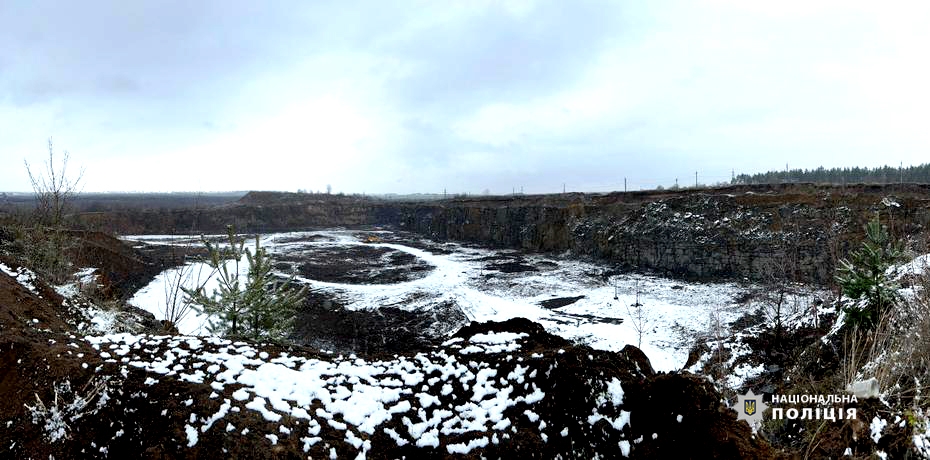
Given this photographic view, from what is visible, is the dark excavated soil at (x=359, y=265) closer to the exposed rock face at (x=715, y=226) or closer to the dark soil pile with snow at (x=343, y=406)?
the exposed rock face at (x=715, y=226)

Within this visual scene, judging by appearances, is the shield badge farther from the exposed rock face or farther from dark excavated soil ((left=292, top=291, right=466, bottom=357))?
dark excavated soil ((left=292, top=291, right=466, bottom=357))

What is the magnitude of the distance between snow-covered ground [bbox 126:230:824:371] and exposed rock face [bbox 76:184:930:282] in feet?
9.69

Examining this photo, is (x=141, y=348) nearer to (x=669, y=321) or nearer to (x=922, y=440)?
(x=922, y=440)

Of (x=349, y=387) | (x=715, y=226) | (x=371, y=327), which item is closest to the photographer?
(x=349, y=387)

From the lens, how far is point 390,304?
2145cm

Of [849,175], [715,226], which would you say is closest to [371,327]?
[715,226]

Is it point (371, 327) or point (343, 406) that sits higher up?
point (343, 406)

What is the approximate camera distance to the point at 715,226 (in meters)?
28.0

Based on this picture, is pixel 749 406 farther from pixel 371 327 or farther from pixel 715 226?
pixel 715 226

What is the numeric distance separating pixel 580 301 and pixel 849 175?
7565cm

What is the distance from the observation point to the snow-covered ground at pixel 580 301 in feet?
52.8

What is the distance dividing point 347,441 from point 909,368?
229 inches

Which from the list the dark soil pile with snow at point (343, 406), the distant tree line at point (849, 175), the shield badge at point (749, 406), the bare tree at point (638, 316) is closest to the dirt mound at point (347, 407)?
the dark soil pile with snow at point (343, 406)

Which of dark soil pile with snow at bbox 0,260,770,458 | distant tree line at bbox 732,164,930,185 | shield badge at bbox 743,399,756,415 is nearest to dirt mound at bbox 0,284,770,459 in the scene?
dark soil pile with snow at bbox 0,260,770,458
